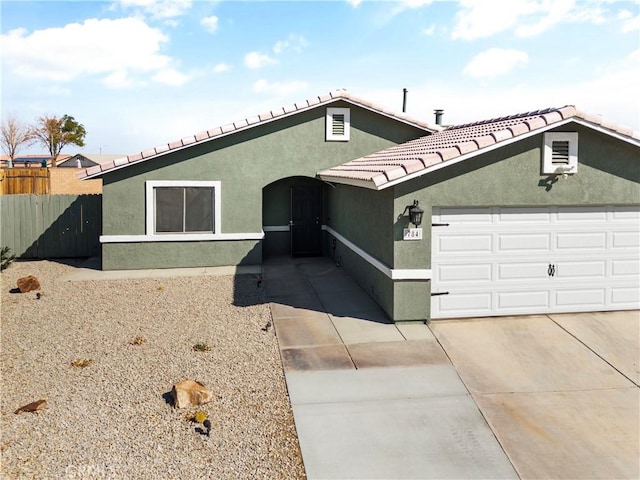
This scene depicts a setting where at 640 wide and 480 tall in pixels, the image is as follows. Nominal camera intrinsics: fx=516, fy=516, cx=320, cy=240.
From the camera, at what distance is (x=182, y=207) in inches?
565

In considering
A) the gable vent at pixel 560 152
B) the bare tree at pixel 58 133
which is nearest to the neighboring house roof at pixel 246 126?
the gable vent at pixel 560 152

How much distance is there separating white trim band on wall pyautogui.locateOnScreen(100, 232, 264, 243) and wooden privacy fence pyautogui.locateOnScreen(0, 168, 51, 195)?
12.1m

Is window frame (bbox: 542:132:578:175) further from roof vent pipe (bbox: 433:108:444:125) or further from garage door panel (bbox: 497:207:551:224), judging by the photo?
roof vent pipe (bbox: 433:108:444:125)

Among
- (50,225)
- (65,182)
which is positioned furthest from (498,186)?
(65,182)

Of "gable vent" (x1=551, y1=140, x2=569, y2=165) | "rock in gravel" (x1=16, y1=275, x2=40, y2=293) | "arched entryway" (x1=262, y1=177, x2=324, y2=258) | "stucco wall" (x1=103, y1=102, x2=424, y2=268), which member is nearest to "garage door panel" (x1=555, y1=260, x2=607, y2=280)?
"gable vent" (x1=551, y1=140, x2=569, y2=165)

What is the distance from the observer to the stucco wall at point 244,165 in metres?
14.1

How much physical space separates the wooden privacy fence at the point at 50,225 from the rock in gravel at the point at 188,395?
11921 mm

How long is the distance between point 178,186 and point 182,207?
592 millimetres

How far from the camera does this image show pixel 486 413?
6.10 meters

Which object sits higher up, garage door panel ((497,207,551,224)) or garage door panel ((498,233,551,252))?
garage door panel ((497,207,551,224))

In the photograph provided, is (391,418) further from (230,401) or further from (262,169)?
(262,169)

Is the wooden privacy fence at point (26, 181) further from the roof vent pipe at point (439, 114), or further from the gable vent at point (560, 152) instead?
the gable vent at point (560, 152)

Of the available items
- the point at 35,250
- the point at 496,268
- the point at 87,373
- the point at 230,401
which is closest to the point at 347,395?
the point at 230,401

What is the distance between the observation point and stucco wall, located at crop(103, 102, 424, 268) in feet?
46.1
